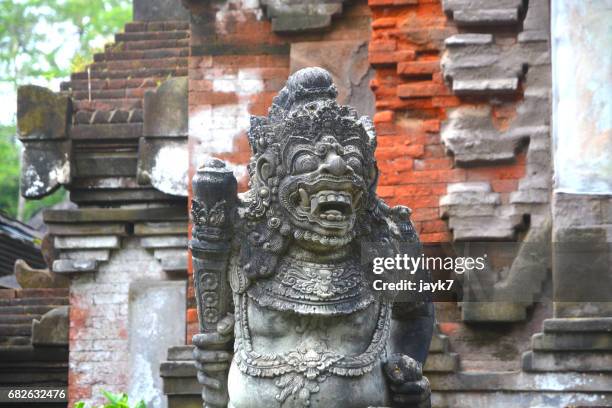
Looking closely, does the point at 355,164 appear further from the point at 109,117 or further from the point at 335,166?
the point at 109,117

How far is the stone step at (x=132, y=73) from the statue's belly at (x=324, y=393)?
26.7 feet

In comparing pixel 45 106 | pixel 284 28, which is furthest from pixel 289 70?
pixel 45 106

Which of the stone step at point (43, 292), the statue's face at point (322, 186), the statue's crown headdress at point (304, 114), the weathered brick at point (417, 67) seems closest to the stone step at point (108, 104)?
the stone step at point (43, 292)

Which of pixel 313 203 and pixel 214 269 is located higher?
pixel 313 203

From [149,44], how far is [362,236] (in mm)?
8671

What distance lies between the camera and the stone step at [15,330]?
15.8 meters

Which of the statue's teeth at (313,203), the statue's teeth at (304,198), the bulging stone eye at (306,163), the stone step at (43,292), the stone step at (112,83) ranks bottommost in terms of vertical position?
the statue's teeth at (313,203)

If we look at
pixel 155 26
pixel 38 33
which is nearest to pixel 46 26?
pixel 38 33

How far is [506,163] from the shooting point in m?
12.9

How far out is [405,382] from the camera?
28.6ft

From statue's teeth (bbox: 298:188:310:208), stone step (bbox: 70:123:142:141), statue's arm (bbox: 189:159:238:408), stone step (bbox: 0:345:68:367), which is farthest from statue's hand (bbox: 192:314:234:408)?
stone step (bbox: 0:345:68:367)

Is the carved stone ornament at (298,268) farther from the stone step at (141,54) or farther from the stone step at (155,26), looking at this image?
Answer: the stone step at (155,26)

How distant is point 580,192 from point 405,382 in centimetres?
353

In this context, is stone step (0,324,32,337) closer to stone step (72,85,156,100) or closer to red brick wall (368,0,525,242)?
stone step (72,85,156,100)
